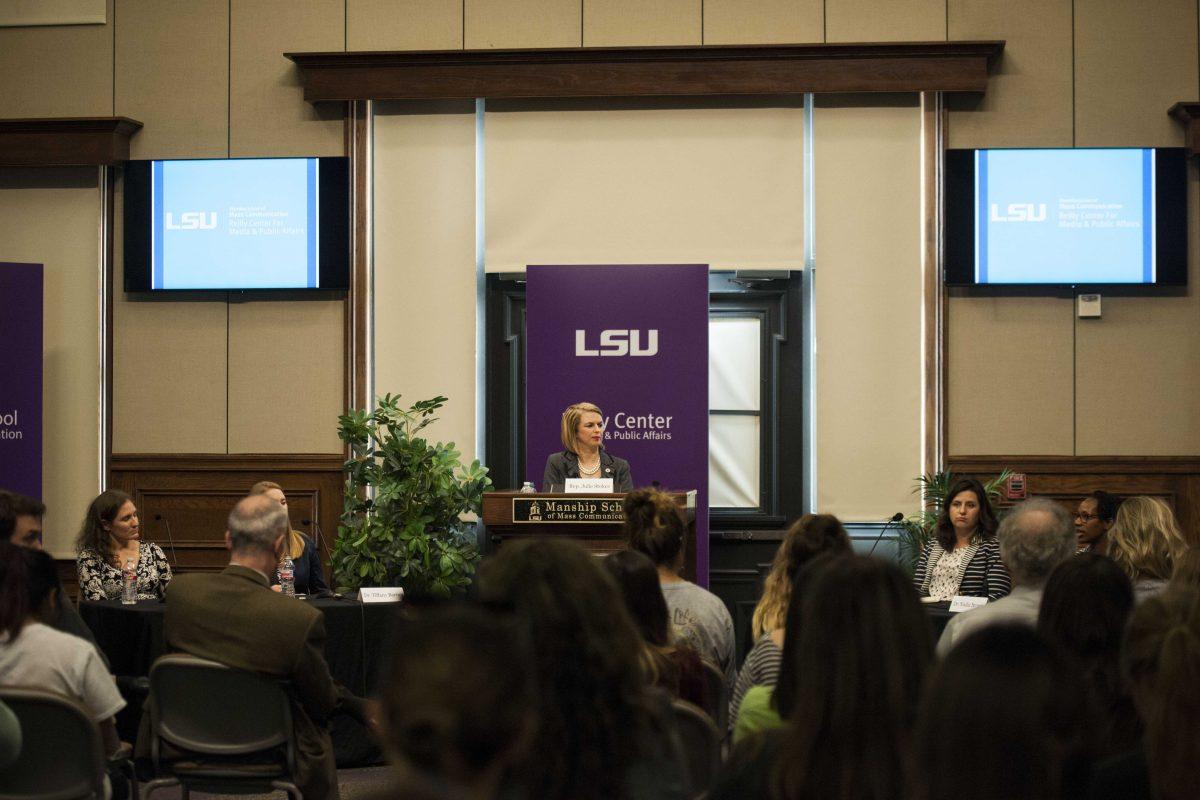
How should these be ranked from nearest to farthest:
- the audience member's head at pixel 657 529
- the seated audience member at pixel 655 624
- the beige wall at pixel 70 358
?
1. the seated audience member at pixel 655 624
2. the audience member's head at pixel 657 529
3. the beige wall at pixel 70 358

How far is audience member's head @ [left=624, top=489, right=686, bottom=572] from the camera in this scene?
3699 millimetres

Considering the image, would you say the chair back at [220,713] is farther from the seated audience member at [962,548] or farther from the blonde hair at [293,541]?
the seated audience member at [962,548]

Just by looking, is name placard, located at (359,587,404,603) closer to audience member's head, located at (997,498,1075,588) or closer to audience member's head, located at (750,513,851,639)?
audience member's head, located at (750,513,851,639)

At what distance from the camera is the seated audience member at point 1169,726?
1741mm

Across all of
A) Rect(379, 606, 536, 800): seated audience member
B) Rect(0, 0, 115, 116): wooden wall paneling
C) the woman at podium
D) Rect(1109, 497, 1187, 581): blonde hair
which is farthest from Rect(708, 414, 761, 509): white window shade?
Rect(379, 606, 536, 800): seated audience member

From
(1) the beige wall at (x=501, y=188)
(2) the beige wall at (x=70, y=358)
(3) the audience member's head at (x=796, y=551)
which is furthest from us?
(2) the beige wall at (x=70, y=358)

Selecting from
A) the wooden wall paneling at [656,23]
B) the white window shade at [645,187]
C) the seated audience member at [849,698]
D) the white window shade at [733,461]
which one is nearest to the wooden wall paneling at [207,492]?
the white window shade at [645,187]

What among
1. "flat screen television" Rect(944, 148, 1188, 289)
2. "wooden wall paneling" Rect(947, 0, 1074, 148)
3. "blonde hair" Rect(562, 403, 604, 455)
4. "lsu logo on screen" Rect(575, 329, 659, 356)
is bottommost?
"blonde hair" Rect(562, 403, 604, 455)

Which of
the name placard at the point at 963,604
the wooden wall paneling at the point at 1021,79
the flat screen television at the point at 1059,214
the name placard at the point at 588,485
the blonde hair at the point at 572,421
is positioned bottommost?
the name placard at the point at 963,604

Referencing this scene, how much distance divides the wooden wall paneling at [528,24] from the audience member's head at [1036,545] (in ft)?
16.1

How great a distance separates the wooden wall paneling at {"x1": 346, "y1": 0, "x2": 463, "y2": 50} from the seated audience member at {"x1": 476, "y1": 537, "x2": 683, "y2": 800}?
611 cm

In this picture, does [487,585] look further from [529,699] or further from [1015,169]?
[1015,169]

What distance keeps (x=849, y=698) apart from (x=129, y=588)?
400cm

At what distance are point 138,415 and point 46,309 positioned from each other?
919 millimetres
